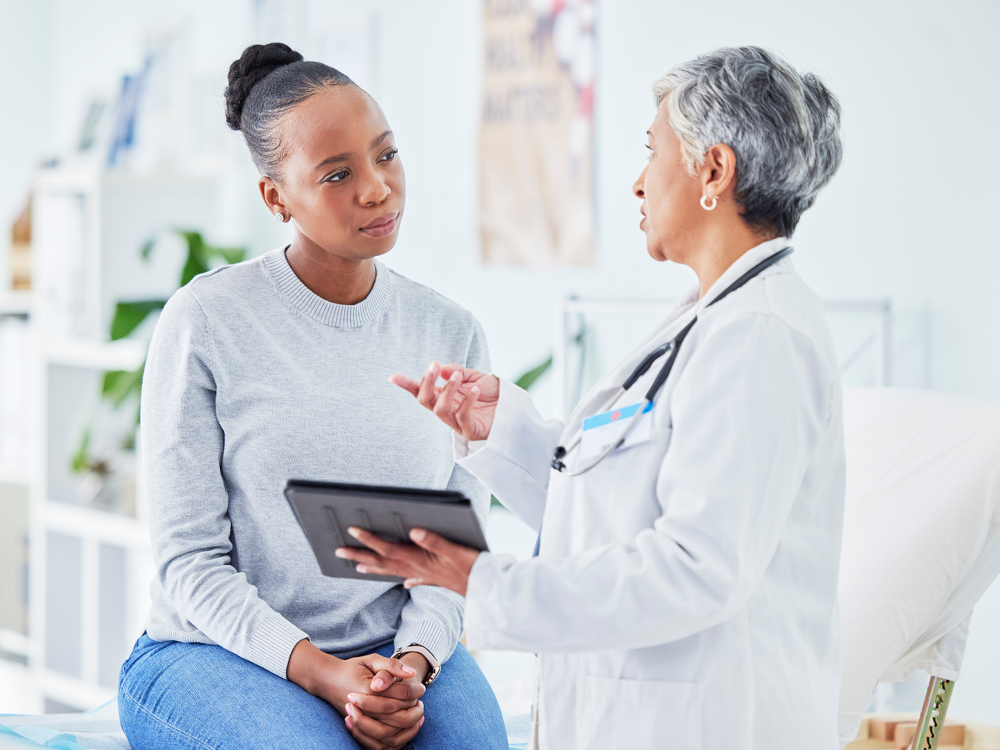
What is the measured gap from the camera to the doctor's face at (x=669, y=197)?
1.02 meters

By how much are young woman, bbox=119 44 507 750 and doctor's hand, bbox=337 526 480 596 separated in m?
0.32

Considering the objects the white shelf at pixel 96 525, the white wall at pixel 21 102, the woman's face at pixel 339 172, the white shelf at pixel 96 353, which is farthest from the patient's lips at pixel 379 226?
the white wall at pixel 21 102

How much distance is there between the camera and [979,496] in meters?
1.32

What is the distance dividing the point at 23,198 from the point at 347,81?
3.09m

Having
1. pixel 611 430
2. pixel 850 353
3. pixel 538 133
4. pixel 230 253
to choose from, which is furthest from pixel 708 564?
pixel 230 253

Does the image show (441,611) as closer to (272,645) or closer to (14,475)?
(272,645)

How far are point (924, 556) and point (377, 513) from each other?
0.82m

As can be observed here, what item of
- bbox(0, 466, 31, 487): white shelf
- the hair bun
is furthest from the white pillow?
bbox(0, 466, 31, 487): white shelf

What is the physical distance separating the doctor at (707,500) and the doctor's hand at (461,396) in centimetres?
18

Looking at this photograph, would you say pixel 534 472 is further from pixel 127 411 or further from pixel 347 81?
pixel 127 411

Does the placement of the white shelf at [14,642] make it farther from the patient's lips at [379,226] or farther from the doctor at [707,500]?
the doctor at [707,500]

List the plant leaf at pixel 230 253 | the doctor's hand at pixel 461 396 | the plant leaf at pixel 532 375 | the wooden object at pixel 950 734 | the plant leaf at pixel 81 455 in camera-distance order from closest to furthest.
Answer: the doctor's hand at pixel 461 396, the wooden object at pixel 950 734, the plant leaf at pixel 532 375, the plant leaf at pixel 81 455, the plant leaf at pixel 230 253

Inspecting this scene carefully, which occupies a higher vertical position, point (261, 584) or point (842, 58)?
point (842, 58)

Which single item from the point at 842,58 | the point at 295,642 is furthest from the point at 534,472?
the point at 842,58
